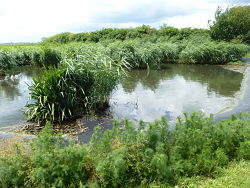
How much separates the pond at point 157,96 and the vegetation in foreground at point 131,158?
7.55ft

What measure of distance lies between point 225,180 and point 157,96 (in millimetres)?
4700

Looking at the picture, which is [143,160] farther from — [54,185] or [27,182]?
[27,182]

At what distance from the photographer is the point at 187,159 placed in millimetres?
2625

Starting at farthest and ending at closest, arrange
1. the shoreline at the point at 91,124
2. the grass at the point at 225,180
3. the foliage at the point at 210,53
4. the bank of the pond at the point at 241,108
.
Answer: the foliage at the point at 210,53, the bank of the pond at the point at 241,108, the shoreline at the point at 91,124, the grass at the point at 225,180

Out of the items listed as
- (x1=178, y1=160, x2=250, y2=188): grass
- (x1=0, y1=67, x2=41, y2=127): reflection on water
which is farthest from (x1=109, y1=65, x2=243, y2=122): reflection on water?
(x1=178, y1=160, x2=250, y2=188): grass

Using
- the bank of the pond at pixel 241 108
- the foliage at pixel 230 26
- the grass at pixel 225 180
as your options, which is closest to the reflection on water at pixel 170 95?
the bank of the pond at pixel 241 108

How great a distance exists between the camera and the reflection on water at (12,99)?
5.10 m

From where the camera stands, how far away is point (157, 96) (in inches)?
276

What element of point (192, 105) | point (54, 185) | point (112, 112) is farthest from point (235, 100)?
point (54, 185)

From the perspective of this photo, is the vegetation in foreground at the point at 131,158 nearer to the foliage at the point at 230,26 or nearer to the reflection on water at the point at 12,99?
the reflection on water at the point at 12,99

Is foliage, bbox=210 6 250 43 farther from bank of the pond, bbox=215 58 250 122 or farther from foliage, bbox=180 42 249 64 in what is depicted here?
bank of the pond, bbox=215 58 250 122

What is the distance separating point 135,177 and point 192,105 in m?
4.06

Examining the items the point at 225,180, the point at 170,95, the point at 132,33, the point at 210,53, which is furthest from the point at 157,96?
the point at 132,33

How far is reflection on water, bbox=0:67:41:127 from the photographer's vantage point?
16.7 ft
